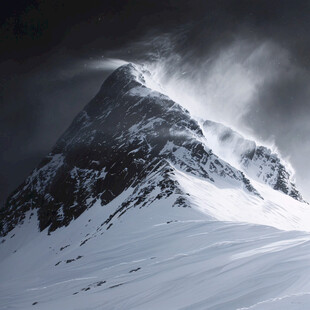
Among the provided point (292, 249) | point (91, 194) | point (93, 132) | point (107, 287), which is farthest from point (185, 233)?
point (93, 132)

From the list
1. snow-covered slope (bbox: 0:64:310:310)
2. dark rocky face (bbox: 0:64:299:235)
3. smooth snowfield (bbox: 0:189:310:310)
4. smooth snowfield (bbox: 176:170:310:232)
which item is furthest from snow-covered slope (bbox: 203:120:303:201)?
smooth snowfield (bbox: 0:189:310:310)

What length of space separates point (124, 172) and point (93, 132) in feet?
156

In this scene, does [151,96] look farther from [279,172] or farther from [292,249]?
[292,249]

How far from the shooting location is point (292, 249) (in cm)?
866

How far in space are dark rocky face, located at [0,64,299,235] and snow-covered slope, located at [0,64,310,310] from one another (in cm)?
39

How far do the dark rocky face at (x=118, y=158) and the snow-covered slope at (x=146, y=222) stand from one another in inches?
15.5

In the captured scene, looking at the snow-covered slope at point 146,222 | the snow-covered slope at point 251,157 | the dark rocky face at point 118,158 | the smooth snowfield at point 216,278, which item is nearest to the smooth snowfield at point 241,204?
the snow-covered slope at point 146,222

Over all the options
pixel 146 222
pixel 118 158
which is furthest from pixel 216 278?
pixel 118 158

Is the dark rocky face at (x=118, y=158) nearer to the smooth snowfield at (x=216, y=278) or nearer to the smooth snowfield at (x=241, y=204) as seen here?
the smooth snowfield at (x=241, y=204)

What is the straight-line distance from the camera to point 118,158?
79.8 metres

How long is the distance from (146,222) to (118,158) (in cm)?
5023

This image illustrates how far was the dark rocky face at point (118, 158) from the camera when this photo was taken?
199 ft

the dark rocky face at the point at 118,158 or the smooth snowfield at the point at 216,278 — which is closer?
the smooth snowfield at the point at 216,278

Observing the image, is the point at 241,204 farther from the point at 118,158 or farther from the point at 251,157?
the point at 251,157
